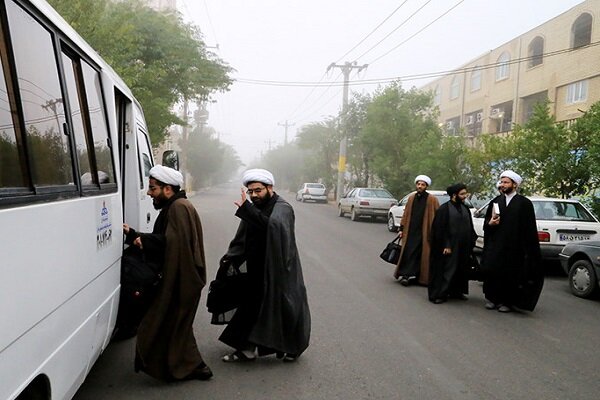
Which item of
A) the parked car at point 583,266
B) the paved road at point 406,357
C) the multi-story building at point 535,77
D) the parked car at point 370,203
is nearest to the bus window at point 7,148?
the paved road at point 406,357

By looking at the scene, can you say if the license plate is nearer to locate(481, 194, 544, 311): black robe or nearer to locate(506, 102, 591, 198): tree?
locate(506, 102, 591, 198): tree

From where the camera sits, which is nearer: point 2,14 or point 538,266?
point 2,14

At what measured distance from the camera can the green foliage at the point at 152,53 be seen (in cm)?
1038

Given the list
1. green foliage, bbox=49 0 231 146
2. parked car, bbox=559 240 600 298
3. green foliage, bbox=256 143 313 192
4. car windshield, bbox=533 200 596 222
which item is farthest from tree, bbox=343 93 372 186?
green foliage, bbox=256 143 313 192

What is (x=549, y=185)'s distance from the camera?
12688 millimetres

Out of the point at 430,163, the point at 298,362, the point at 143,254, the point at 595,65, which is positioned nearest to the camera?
the point at 143,254

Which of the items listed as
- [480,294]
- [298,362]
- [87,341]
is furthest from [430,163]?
[87,341]

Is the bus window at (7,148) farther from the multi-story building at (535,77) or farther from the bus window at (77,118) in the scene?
the multi-story building at (535,77)

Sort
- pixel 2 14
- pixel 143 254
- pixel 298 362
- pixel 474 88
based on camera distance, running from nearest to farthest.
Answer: pixel 2 14, pixel 143 254, pixel 298 362, pixel 474 88

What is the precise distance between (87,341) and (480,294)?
6.28m

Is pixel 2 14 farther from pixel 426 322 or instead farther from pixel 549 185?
pixel 549 185

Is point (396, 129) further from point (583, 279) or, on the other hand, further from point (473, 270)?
point (473, 270)

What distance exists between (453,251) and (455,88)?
38.4m

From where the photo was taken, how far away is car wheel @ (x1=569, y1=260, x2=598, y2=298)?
7703mm
